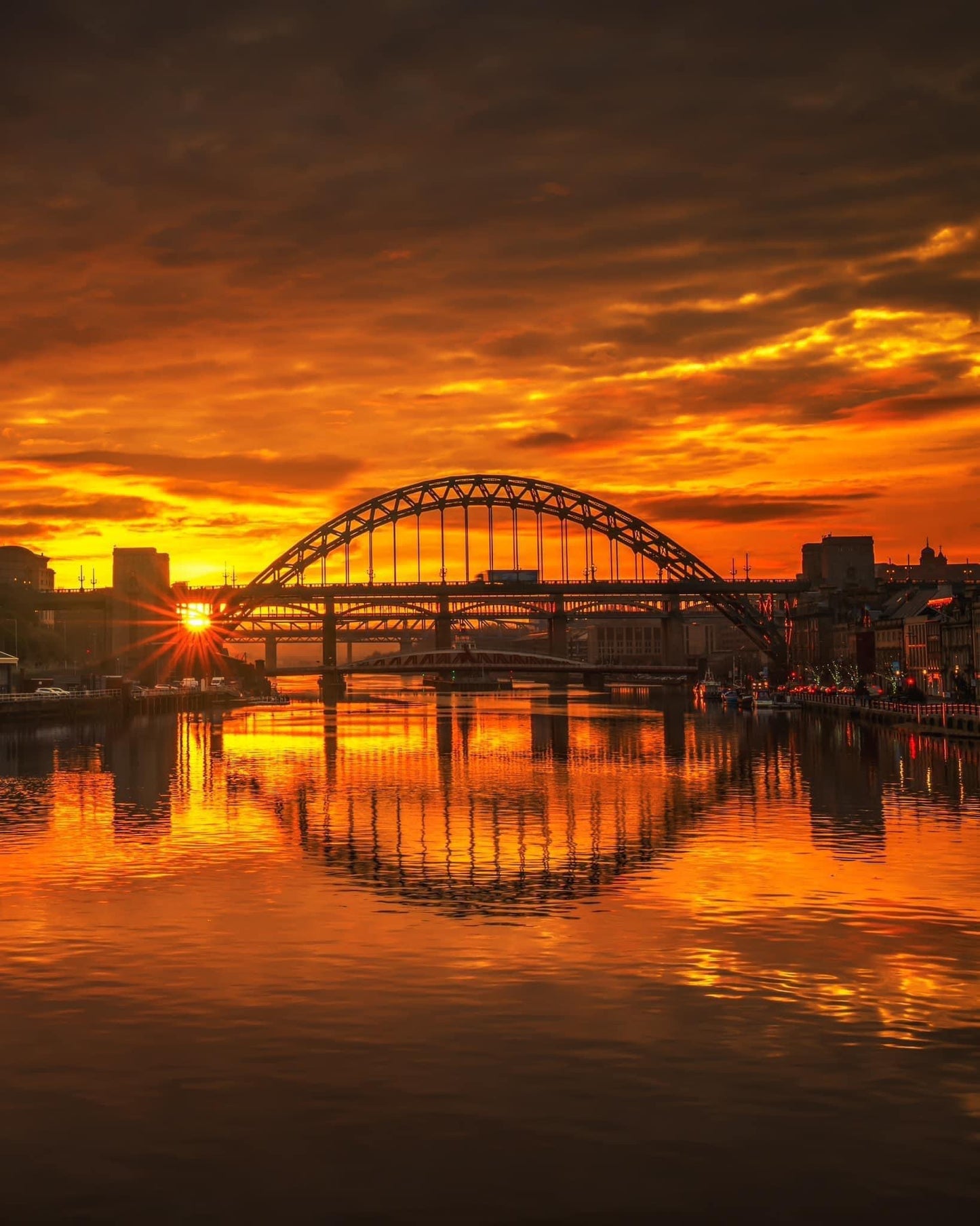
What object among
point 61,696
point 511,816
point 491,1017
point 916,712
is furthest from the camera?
point 61,696

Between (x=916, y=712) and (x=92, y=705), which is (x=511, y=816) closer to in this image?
(x=916, y=712)

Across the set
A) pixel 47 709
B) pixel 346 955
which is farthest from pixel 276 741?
pixel 346 955

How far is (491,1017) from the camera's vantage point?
2422 cm

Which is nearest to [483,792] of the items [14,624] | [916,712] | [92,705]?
[916,712]

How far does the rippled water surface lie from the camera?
56.6ft

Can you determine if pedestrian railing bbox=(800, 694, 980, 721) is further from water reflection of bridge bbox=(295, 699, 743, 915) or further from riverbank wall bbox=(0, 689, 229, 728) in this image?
riverbank wall bbox=(0, 689, 229, 728)

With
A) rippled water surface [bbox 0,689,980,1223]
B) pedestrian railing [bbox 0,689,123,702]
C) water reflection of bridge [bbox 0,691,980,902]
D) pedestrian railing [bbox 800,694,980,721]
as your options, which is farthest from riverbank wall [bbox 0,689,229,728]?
rippled water surface [bbox 0,689,980,1223]

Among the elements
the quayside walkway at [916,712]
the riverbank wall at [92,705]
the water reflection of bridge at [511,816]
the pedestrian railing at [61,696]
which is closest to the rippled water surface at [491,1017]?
the water reflection of bridge at [511,816]

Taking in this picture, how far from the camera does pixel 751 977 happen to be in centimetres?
2692

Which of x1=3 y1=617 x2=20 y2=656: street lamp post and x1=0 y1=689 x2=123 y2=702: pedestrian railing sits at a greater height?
x1=3 y1=617 x2=20 y2=656: street lamp post

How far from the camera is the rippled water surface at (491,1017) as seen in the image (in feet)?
56.6

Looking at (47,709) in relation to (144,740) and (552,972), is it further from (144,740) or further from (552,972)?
(552,972)

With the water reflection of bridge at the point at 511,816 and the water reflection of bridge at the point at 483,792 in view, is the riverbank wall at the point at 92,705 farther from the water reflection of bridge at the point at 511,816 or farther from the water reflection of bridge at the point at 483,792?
the water reflection of bridge at the point at 511,816

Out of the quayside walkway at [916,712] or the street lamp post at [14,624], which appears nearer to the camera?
the quayside walkway at [916,712]
